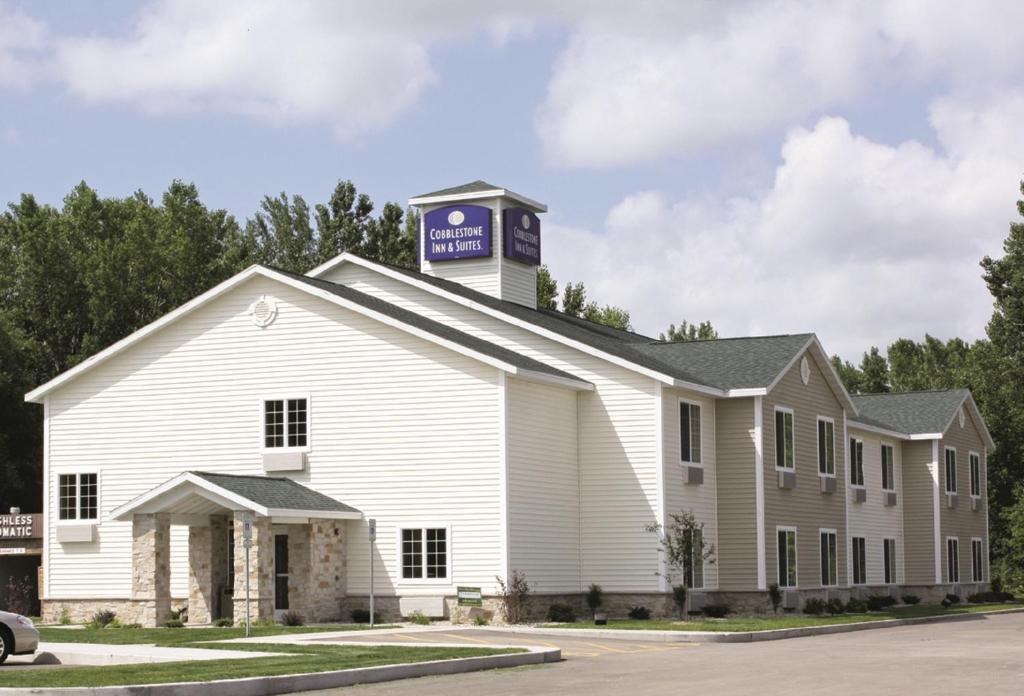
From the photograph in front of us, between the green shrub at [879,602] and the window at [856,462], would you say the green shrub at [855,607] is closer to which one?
the green shrub at [879,602]

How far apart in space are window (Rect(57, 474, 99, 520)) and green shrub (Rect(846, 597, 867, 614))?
70.7 ft

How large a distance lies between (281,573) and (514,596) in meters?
5.80

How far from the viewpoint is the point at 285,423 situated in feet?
127

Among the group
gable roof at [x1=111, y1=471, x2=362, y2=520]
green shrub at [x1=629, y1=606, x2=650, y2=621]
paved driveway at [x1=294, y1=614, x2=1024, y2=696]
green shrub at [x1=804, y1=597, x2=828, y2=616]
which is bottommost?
green shrub at [x1=804, y1=597, x2=828, y2=616]

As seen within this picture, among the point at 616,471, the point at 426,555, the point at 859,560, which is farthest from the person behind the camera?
the point at 859,560

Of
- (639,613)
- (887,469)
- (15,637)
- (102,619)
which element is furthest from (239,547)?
(887,469)

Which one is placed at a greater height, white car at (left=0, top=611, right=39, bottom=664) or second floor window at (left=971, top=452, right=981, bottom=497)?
second floor window at (left=971, top=452, right=981, bottom=497)

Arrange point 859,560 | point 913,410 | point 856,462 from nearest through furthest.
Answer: point 859,560 < point 856,462 < point 913,410

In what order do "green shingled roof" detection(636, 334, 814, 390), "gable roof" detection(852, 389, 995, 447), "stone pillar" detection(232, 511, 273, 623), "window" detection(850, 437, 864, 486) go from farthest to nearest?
"gable roof" detection(852, 389, 995, 447)
"window" detection(850, 437, 864, 486)
"green shingled roof" detection(636, 334, 814, 390)
"stone pillar" detection(232, 511, 273, 623)

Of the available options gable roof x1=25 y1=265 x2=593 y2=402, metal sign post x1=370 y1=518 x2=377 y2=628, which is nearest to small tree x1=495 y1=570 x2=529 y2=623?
metal sign post x1=370 y1=518 x2=377 y2=628

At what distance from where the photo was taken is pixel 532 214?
4706 centimetres

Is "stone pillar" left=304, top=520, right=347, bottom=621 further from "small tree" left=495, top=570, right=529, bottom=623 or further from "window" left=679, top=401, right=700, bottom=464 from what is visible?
"window" left=679, top=401, right=700, bottom=464

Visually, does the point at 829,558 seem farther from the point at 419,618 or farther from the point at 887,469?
the point at 419,618

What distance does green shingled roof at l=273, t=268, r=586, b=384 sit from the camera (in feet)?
123
